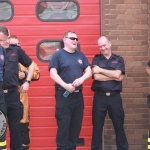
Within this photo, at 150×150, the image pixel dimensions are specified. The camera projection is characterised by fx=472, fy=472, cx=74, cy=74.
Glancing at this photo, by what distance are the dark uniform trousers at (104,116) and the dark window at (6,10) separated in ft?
6.64

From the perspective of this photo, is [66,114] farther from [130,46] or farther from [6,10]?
[6,10]

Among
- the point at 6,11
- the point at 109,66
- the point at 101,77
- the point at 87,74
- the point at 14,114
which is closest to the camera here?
the point at 14,114

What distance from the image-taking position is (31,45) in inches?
319

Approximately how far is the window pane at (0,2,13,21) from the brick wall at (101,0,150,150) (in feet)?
5.19

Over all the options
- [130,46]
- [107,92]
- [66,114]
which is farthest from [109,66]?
[66,114]

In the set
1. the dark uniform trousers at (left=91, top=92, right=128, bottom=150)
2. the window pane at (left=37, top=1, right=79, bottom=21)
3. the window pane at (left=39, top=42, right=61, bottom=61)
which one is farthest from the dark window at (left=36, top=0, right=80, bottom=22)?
the dark uniform trousers at (left=91, top=92, right=128, bottom=150)

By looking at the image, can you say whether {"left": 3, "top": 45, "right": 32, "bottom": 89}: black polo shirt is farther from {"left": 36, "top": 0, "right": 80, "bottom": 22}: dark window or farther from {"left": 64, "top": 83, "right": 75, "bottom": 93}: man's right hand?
{"left": 36, "top": 0, "right": 80, "bottom": 22}: dark window

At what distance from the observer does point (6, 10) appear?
811 centimetres

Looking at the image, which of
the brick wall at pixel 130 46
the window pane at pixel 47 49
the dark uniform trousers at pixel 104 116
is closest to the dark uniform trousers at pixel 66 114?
the dark uniform trousers at pixel 104 116

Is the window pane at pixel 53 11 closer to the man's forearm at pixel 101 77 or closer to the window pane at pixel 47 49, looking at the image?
the window pane at pixel 47 49

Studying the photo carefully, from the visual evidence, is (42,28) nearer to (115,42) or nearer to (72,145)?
(115,42)

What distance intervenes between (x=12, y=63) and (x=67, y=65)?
0.82 m

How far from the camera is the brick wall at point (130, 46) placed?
8094mm

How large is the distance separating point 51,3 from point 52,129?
218 centimetres
